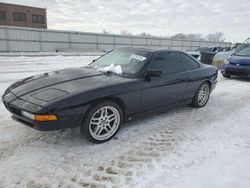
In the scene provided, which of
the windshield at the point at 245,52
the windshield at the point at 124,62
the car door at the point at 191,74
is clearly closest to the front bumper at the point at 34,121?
the windshield at the point at 124,62

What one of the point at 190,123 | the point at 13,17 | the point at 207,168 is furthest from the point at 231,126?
the point at 13,17

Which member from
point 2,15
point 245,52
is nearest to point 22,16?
point 2,15

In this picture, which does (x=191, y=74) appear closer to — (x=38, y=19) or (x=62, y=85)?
(x=62, y=85)

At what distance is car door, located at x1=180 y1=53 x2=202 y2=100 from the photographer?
4607 mm

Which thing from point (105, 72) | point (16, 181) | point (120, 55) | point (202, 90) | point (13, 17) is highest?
point (13, 17)

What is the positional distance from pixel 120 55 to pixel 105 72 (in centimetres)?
70

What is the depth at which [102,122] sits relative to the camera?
322cm

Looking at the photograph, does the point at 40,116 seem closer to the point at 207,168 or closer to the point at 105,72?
the point at 105,72

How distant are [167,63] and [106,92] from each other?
1702 millimetres

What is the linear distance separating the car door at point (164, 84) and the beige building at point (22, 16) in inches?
1675

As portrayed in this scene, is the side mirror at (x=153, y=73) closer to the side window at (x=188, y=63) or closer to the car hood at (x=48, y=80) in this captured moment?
the car hood at (x=48, y=80)

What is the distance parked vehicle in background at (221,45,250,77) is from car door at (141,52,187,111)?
17.2 feet

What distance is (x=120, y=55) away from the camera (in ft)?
14.1

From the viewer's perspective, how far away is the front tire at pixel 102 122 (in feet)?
9.90
